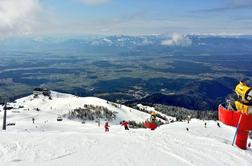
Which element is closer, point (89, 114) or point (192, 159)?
point (192, 159)

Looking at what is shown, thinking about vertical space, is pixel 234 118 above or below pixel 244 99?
below

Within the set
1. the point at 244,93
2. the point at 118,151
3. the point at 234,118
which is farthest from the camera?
the point at 118,151

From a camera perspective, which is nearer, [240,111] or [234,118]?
[234,118]

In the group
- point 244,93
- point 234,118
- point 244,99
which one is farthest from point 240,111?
point 244,93

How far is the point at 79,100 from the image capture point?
16625 centimetres

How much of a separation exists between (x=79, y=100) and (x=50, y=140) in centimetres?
14761

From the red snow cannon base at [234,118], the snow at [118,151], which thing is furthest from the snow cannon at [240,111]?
the snow at [118,151]

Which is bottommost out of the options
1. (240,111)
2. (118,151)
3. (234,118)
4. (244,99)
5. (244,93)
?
(118,151)

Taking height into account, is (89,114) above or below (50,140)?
below

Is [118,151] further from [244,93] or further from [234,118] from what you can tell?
[244,93]

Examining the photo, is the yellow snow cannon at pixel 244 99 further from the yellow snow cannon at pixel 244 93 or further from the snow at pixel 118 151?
the snow at pixel 118 151

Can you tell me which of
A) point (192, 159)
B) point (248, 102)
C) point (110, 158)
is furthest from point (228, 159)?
point (110, 158)

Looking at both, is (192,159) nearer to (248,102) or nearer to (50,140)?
(248,102)

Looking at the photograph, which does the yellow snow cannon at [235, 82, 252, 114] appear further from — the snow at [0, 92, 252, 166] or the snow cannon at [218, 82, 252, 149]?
the snow at [0, 92, 252, 166]
